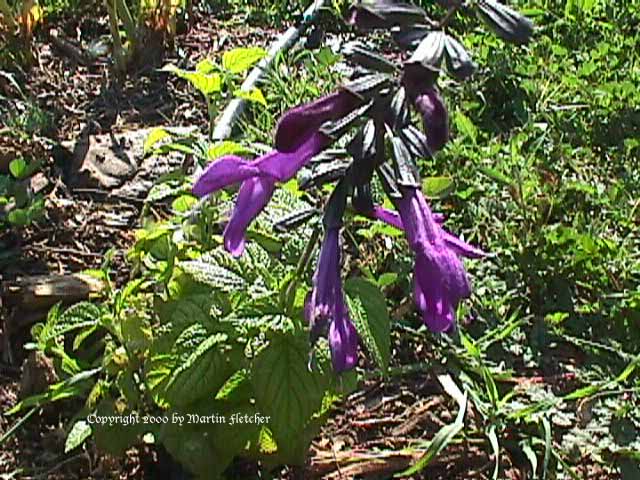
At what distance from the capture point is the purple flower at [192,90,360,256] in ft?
4.95

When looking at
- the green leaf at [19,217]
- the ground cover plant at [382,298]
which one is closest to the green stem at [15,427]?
the ground cover plant at [382,298]

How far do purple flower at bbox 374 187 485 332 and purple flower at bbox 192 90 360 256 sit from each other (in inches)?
6.3

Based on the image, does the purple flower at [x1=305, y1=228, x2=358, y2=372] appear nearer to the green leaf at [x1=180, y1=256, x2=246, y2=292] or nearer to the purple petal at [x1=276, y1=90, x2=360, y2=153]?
the purple petal at [x1=276, y1=90, x2=360, y2=153]

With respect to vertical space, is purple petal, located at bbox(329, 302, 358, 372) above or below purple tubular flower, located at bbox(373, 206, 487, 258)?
below

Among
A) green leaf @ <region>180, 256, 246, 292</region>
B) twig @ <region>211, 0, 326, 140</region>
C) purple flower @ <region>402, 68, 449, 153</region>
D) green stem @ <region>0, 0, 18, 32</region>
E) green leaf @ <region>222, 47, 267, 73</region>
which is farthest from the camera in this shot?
green stem @ <region>0, 0, 18, 32</region>

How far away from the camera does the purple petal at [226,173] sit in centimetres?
167

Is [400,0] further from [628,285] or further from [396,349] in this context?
[628,285]

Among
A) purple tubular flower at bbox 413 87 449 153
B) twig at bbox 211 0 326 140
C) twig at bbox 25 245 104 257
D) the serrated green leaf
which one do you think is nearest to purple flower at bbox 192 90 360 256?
purple tubular flower at bbox 413 87 449 153

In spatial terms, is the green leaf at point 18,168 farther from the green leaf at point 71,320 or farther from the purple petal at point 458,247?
the purple petal at point 458,247

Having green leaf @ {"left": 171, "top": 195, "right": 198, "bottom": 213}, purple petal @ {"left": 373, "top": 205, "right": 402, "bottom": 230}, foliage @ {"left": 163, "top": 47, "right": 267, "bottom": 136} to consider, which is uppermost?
purple petal @ {"left": 373, "top": 205, "right": 402, "bottom": 230}

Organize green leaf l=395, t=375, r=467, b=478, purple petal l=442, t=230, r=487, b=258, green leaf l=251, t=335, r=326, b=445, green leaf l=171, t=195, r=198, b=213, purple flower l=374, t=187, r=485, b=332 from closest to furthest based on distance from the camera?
1. purple flower l=374, t=187, r=485, b=332
2. purple petal l=442, t=230, r=487, b=258
3. green leaf l=251, t=335, r=326, b=445
4. green leaf l=395, t=375, r=467, b=478
5. green leaf l=171, t=195, r=198, b=213

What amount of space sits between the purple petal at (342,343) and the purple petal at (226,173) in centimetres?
26

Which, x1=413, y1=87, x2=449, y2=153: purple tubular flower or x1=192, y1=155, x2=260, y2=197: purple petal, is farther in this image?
x1=192, y1=155, x2=260, y2=197: purple petal

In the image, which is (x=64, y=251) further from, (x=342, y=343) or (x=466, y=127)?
(x=342, y=343)
